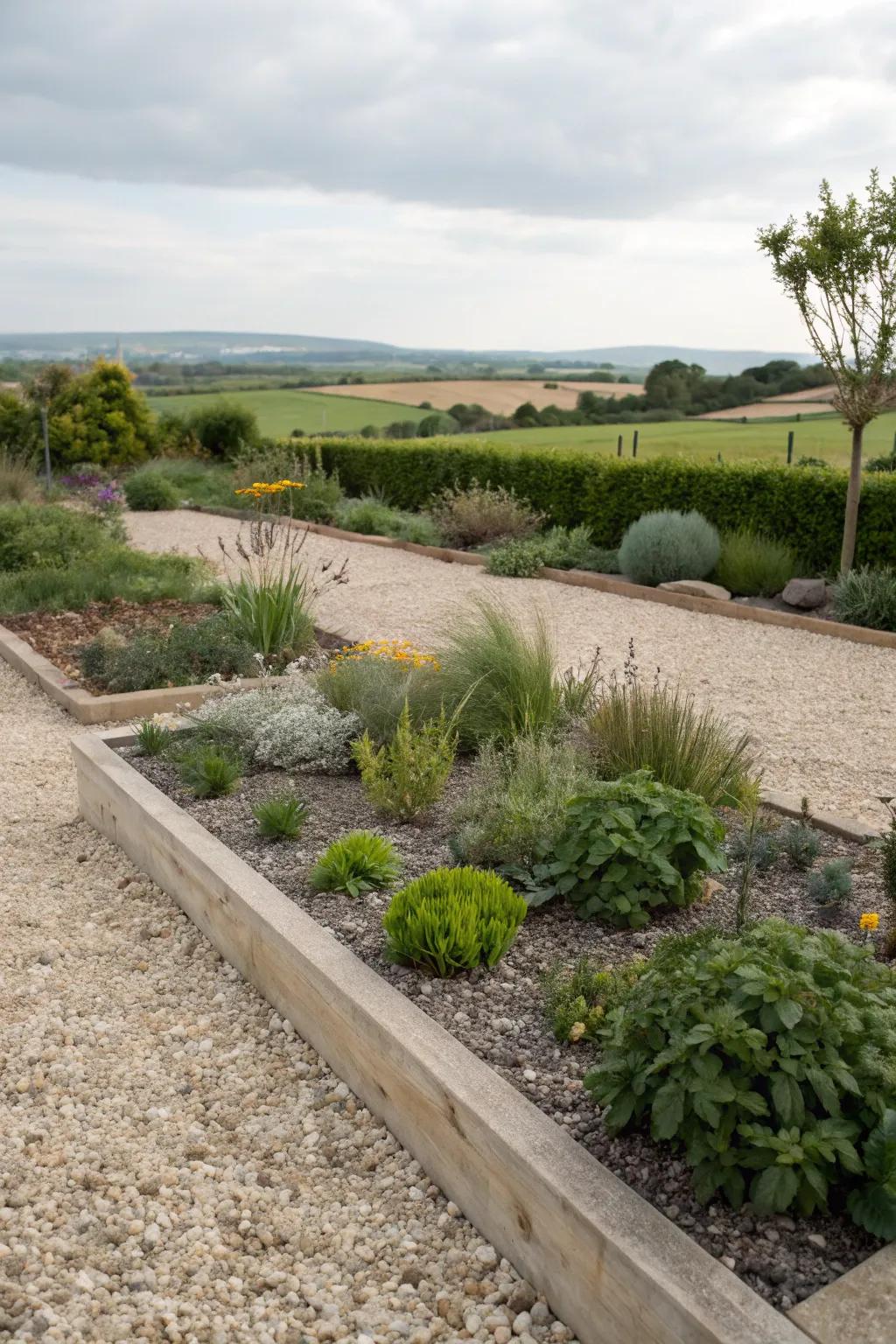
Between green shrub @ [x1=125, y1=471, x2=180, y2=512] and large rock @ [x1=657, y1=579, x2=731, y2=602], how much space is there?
9050mm

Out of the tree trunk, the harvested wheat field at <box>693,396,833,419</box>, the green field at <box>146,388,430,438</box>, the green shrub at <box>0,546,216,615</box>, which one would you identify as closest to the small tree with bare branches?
the tree trunk

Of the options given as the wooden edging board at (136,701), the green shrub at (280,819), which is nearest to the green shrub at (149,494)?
the wooden edging board at (136,701)

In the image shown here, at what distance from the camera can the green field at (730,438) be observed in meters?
15.7

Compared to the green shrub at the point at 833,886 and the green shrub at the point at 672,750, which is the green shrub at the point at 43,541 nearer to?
the green shrub at the point at 672,750

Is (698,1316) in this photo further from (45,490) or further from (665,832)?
(45,490)

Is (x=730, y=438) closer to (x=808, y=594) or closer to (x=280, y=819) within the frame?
(x=808, y=594)

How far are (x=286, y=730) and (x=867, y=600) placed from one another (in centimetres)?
535

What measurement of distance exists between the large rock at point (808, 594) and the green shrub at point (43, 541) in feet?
18.6

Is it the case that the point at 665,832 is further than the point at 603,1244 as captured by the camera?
Yes

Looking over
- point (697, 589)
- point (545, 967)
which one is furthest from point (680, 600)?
point (545, 967)

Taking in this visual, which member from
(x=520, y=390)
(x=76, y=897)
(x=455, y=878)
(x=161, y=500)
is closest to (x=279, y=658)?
(x=76, y=897)

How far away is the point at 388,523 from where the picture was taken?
13602 mm

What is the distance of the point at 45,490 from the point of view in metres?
16.1

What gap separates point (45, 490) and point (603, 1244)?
15.8m
